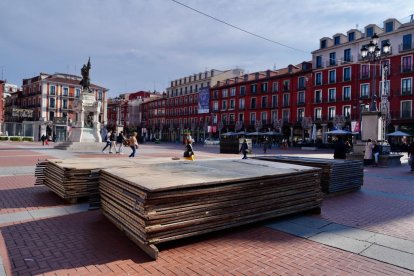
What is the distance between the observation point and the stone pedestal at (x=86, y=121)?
93.1ft

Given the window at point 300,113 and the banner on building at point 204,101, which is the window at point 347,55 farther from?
the banner on building at point 204,101

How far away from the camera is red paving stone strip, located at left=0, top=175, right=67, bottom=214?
21.4 feet

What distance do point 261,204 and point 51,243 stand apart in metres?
3.28

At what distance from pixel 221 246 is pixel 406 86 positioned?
44.9 metres

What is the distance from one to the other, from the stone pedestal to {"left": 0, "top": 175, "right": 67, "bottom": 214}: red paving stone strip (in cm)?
1952

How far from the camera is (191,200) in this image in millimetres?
4477

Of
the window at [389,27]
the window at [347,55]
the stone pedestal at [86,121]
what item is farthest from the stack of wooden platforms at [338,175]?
the window at [347,55]

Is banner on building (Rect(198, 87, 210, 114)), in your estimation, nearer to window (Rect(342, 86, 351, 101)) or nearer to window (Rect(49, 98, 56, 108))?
window (Rect(342, 86, 351, 101))

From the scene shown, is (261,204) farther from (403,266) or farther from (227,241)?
(403,266)

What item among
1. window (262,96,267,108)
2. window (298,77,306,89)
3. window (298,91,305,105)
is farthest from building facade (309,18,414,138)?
window (262,96,267,108)

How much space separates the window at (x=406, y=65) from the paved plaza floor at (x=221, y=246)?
4108cm

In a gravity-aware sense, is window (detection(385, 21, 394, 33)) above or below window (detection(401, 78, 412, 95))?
above

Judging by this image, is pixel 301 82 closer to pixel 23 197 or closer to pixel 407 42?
pixel 407 42

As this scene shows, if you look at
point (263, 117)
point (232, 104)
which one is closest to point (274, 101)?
point (263, 117)
